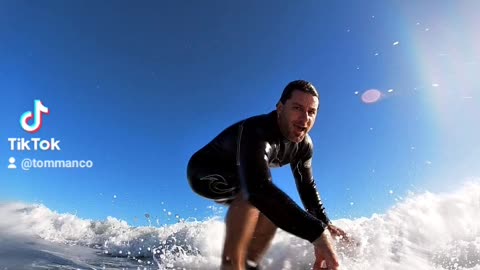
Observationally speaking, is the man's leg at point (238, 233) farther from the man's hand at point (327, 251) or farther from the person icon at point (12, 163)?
the person icon at point (12, 163)

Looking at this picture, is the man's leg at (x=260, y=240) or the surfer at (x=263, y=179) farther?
the man's leg at (x=260, y=240)

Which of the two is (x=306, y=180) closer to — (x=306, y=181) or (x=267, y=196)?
(x=306, y=181)

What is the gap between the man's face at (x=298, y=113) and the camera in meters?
0.77

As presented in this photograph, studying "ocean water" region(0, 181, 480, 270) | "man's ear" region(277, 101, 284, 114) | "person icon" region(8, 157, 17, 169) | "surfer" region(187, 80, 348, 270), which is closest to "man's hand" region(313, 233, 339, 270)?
"surfer" region(187, 80, 348, 270)

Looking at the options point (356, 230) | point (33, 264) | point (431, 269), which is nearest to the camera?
point (33, 264)

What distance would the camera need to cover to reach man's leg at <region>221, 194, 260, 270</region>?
74cm

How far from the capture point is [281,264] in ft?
5.21

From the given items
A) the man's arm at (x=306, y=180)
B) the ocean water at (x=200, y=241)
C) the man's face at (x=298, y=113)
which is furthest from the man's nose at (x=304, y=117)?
the ocean water at (x=200, y=241)

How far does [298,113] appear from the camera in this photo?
0.77 metres

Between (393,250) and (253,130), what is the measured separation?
3.63ft

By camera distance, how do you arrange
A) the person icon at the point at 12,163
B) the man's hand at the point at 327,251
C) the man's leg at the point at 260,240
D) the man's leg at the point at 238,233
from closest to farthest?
the man's hand at the point at 327,251
the man's leg at the point at 238,233
the man's leg at the point at 260,240
the person icon at the point at 12,163

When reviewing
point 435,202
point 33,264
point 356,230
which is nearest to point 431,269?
point 356,230

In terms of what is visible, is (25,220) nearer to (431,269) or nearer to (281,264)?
(281,264)

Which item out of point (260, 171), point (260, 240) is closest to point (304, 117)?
point (260, 171)
